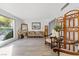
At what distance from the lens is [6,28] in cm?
264

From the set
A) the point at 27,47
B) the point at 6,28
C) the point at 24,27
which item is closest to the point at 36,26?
the point at 24,27

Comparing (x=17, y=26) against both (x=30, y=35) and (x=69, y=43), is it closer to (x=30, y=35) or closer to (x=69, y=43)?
(x=30, y=35)

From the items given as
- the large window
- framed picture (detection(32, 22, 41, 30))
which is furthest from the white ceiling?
the large window

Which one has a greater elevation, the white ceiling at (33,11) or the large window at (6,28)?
the white ceiling at (33,11)

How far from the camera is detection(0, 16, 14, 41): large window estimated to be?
2.58 meters

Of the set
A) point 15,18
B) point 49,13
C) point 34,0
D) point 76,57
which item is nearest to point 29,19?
point 15,18

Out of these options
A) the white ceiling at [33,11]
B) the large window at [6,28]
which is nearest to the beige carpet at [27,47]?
the large window at [6,28]

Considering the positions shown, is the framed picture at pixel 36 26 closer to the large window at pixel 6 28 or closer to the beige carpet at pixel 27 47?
the beige carpet at pixel 27 47

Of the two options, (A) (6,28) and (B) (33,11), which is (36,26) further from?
(A) (6,28)

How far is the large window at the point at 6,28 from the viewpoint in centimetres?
258

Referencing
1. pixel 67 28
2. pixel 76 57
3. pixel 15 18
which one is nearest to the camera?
pixel 76 57

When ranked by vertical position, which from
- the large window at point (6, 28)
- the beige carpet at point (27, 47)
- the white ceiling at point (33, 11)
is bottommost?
the beige carpet at point (27, 47)

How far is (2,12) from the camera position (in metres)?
2.88

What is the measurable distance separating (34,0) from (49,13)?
30.4 inches
